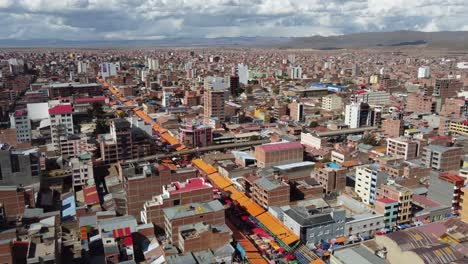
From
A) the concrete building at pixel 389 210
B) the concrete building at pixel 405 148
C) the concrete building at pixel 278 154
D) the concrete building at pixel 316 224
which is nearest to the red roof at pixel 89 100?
the concrete building at pixel 278 154

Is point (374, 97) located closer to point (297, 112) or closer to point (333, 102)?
point (333, 102)

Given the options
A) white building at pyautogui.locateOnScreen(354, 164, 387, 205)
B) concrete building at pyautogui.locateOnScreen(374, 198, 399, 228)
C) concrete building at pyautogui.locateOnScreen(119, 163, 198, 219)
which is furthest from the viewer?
white building at pyautogui.locateOnScreen(354, 164, 387, 205)

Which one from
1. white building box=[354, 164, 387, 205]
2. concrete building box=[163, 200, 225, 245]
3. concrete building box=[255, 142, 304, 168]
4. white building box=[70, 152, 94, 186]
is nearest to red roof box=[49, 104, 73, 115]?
white building box=[70, 152, 94, 186]

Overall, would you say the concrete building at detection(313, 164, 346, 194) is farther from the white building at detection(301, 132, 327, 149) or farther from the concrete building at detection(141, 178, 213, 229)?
the concrete building at detection(141, 178, 213, 229)

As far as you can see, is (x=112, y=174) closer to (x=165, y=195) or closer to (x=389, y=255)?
(x=165, y=195)

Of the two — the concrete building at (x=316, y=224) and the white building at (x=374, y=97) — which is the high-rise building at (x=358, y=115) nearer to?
the white building at (x=374, y=97)

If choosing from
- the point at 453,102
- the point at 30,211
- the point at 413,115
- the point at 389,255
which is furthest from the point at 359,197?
the point at 453,102
